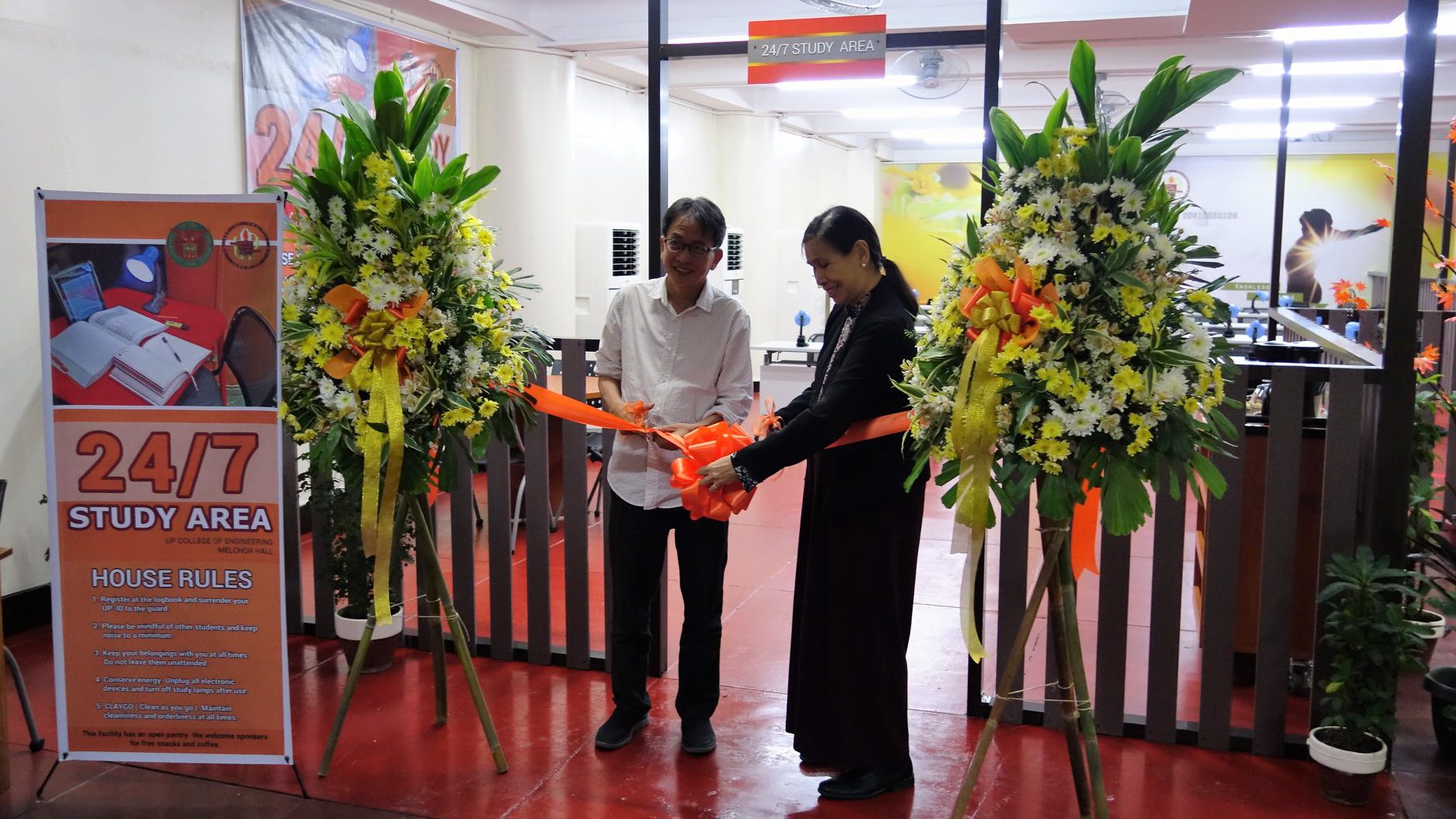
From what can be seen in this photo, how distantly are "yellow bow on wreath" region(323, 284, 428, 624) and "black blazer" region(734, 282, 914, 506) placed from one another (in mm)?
966

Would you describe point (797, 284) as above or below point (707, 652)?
above

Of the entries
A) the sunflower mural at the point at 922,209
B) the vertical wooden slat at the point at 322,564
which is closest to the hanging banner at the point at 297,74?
the vertical wooden slat at the point at 322,564

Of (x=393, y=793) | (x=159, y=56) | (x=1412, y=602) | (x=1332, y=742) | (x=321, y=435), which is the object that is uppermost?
(x=159, y=56)

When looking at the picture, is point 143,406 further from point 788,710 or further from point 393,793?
point 788,710

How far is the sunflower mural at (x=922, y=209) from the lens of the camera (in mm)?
18328

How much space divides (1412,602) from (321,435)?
10.6ft

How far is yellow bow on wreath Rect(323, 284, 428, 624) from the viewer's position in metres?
3.21

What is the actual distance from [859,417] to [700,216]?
2.47 feet

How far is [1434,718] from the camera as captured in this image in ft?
12.1

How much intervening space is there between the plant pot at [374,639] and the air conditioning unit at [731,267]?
834 cm

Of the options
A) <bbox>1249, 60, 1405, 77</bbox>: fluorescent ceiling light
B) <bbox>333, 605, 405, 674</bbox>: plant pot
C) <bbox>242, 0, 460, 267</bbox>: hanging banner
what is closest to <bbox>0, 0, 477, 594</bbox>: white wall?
<bbox>242, 0, 460, 267</bbox>: hanging banner

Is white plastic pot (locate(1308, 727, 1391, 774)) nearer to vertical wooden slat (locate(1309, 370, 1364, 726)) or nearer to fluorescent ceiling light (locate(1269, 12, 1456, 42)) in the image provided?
vertical wooden slat (locate(1309, 370, 1364, 726))

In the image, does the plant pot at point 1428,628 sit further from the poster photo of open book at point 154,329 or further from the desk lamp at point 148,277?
the desk lamp at point 148,277

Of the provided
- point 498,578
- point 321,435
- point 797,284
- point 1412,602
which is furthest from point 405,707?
point 797,284
